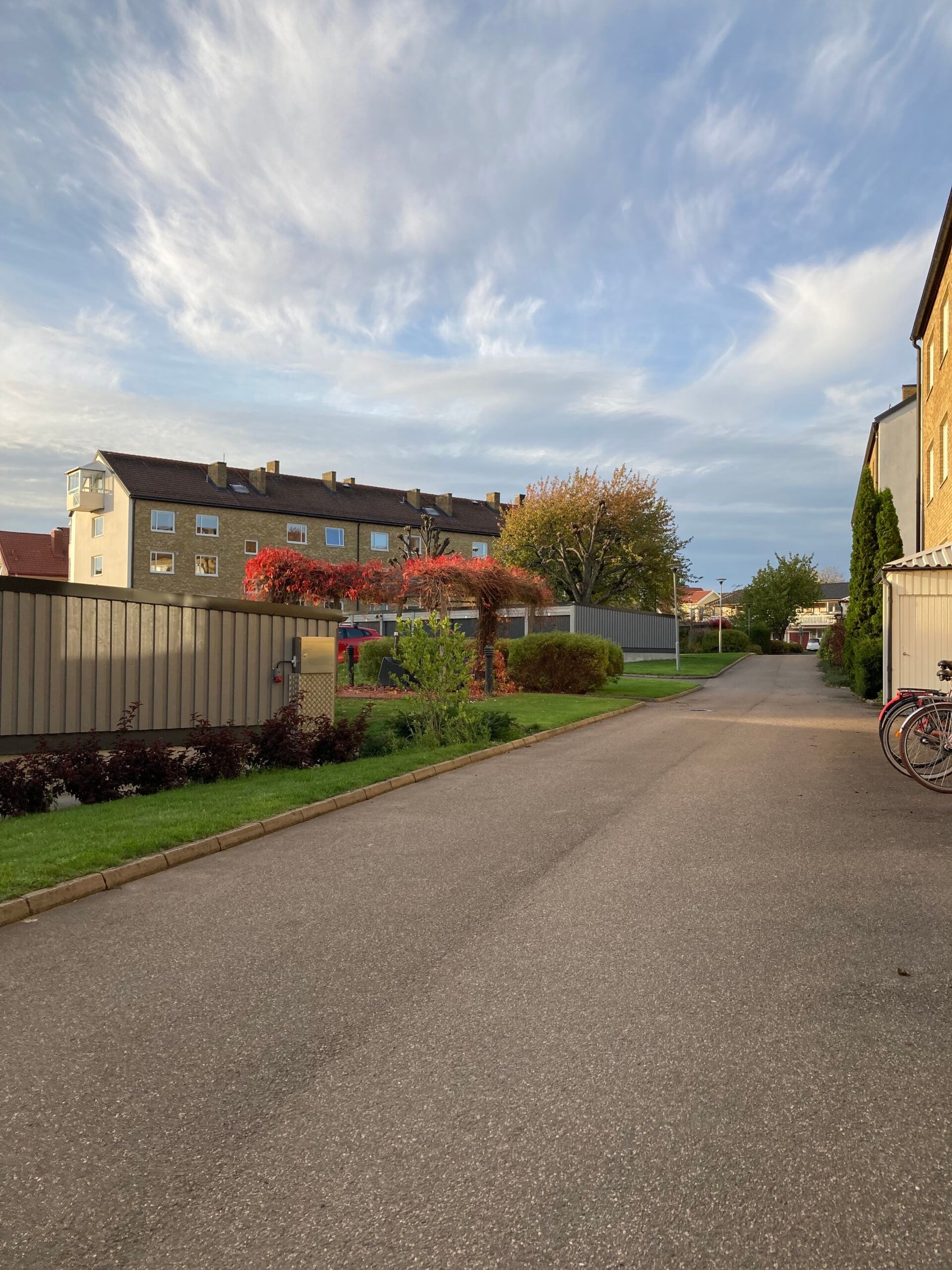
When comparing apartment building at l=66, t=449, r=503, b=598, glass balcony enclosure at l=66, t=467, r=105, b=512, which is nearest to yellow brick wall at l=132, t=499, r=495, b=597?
apartment building at l=66, t=449, r=503, b=598

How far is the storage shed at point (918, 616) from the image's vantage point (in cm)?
1616

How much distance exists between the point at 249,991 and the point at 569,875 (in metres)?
2.64

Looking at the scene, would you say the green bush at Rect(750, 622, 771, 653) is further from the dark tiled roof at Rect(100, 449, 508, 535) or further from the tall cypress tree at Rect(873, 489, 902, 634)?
the tall cypress tree at Rect(873, 489, 902, 634)

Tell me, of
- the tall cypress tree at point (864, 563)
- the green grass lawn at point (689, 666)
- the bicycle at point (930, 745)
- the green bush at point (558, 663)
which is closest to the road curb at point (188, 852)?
the bicycle at point (930, 745)

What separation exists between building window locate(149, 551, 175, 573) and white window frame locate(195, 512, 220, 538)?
2.25 metres

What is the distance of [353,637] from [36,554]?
2007 inches

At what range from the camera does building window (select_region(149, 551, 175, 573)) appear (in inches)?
2158

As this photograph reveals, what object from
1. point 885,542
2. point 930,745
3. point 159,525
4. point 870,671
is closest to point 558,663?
point 870,671

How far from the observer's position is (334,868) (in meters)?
6.61

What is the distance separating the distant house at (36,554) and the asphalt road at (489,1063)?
70.1m

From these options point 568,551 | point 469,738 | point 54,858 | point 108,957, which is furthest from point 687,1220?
point 568,551

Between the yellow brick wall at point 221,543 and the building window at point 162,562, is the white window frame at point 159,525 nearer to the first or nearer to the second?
the yellow brick wall at point 221,543

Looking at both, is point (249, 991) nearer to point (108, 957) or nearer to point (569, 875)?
point (108, 957)

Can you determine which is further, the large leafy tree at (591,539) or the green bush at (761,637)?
the green bush at (761,637)
